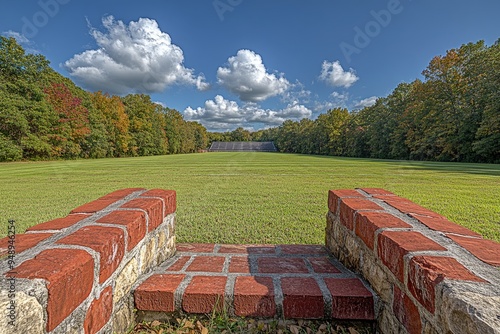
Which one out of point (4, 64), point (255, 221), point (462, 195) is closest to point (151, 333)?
point (255, 221)

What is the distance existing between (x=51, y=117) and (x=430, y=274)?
26630mm

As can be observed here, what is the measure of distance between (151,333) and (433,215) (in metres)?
1.56

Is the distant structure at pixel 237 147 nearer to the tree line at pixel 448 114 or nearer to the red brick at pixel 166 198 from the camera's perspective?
the tree line at pixel 448 114

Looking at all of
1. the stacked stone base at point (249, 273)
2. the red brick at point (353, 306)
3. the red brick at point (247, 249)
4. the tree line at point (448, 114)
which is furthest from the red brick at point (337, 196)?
the tree line at point (448, 114)

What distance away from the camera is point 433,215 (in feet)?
4.55

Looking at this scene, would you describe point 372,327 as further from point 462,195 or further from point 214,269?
point 462,195

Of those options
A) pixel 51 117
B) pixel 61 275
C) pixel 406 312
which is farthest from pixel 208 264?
pixel 51 117

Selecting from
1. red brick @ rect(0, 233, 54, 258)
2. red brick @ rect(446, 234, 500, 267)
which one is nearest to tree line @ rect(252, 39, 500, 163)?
red brick @ rect(446, 234, 500, 267)

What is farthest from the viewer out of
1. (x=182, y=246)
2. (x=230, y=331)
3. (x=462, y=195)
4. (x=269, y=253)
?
(x=462, y=195)

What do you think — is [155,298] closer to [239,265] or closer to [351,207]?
[239,265]

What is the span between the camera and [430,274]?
77 centimetres

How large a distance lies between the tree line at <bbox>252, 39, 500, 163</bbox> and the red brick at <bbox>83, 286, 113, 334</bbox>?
2284 centimetres

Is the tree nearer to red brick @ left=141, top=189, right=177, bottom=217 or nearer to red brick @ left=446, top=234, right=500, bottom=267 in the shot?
red brick @ left=141, top=189, right=177, bottom=217

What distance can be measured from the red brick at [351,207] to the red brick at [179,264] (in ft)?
3.48
